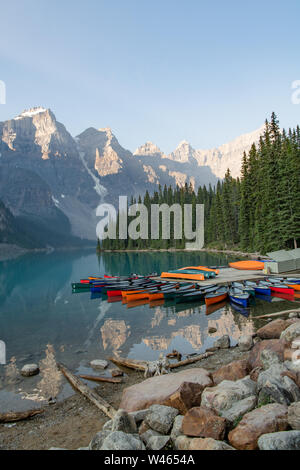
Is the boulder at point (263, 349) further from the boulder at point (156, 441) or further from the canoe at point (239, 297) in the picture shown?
the canoe at point (239, 297)

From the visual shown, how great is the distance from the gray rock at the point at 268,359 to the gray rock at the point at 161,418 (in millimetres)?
3694

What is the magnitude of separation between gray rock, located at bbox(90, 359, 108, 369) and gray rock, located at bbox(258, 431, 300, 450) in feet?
34.2

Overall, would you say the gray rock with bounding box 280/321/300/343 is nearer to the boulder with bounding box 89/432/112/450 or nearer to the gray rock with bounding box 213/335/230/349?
the gray rock with bounding box 213/335/230/349

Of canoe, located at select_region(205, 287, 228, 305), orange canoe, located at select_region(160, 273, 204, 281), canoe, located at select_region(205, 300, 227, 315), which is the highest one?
orange canoe, located at select_region(160, 273, 204, 281)

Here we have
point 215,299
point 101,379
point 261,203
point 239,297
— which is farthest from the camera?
point 261,203

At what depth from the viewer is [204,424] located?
7137mm

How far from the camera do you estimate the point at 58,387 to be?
13.5 metres

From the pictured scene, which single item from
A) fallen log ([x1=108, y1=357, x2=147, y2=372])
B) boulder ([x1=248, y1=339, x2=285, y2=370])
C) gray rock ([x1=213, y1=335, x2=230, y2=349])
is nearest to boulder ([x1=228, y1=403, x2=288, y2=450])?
boulder ([x1=248, y1=339, x2=285, y2=370])

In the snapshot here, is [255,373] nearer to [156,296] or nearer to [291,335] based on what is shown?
[291,335]

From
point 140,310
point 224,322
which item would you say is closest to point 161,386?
point 224,322

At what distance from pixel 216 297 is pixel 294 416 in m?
22.6

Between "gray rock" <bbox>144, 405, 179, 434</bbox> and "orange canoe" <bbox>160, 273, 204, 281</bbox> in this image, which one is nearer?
"gray rock" <bbox>144, 405, 179, 434</bbox>

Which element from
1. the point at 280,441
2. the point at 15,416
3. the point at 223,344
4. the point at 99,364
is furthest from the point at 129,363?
the point at 280,441

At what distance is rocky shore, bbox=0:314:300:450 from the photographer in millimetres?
6734
